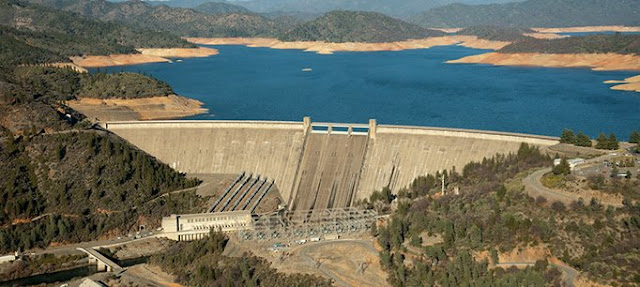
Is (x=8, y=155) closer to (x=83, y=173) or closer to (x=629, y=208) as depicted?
(x=83, y=173)

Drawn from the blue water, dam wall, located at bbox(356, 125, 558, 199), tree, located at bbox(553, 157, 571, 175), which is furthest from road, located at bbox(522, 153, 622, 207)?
the blue water

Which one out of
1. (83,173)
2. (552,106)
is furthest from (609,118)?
(83,173)

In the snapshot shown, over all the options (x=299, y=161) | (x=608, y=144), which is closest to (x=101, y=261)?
(x=299, y=161)

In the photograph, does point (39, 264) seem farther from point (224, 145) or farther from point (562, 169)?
point (562, 169)

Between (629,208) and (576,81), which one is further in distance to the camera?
(576,81)

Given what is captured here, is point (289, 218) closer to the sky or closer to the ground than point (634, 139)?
closer to the ground

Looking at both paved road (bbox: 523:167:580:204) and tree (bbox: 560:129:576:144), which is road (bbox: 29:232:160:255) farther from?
tree (bbox: 560:129:576:144)
